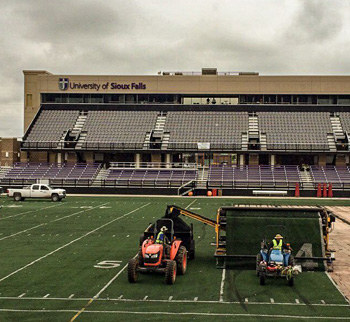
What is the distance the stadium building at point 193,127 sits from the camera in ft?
219

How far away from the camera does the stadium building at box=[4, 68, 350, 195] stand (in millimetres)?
66688

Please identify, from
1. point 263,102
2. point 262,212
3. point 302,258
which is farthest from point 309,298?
point 263,102

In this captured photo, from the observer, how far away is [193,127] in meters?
72.6

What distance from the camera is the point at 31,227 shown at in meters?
30.6

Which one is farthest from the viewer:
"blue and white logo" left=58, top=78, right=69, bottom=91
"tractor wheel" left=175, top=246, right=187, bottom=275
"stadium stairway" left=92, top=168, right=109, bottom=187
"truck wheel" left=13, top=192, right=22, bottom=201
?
"blue and white logo" left=58, top=78, right=69, bottom=91

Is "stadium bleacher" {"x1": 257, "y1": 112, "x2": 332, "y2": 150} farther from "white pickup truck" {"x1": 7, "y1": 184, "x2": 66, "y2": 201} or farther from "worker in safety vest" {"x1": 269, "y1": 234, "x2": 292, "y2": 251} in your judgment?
"worker in safety vest" {"x1": 269, "y1": 234, "x2": 292, "y2": 251}

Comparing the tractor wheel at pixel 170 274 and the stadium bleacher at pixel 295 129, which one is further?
the stadium bleacher at pixel 295 129

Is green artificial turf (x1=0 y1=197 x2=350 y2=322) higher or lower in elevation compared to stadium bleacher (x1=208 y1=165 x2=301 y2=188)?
lower

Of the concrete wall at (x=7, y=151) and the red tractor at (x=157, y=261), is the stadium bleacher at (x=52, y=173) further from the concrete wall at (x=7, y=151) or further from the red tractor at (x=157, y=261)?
the red tractor at (x=157, y=261)

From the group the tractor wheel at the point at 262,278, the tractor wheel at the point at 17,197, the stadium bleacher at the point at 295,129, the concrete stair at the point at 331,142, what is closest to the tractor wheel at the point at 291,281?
the tractor wheel at the point at 262,278

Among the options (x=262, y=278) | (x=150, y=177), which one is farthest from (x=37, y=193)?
(x=262, y=278)

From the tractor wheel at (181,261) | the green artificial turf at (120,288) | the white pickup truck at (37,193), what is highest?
the white pickup truck at (37,193)

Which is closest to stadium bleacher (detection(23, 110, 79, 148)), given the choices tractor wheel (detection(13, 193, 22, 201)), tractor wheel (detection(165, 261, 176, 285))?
tractor wheel (detection(13, 193, 22, 201))

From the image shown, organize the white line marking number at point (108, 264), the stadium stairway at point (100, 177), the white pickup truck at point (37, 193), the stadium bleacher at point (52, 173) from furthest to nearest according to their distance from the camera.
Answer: the stadium bleacher at point (52, 173), the stadium stairway at point (100, 177), the white pickup truck at point (37, 193), the white line marking number at point (108, 264)
